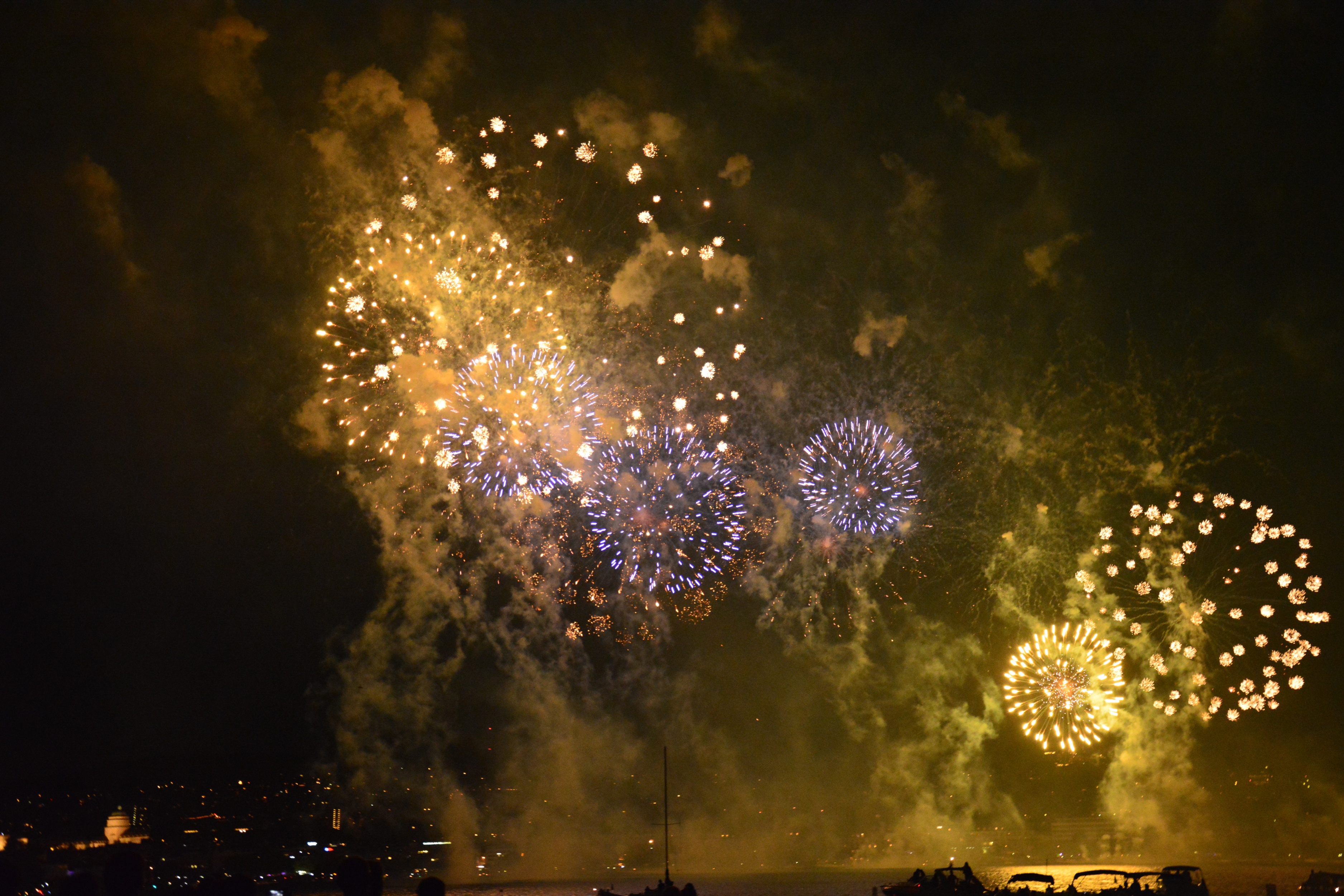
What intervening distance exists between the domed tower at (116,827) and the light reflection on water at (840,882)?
28.0 meters

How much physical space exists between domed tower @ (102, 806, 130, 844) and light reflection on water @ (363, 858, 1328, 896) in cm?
2796

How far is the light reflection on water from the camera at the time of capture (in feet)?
230

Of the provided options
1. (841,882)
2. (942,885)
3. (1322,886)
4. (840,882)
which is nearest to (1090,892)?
(942,885)

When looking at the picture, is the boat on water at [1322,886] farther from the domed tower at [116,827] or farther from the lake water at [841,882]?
the domed tower at [116,827]

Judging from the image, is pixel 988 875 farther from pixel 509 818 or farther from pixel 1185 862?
pixel 509 818

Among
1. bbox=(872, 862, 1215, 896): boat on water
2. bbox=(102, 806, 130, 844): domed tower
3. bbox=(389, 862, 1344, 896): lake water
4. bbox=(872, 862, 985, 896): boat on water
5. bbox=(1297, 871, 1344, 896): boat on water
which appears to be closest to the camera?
bbox=(872, 862, 1215, 896): boat on water

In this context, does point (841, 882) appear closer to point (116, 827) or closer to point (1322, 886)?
point (1322, 886)

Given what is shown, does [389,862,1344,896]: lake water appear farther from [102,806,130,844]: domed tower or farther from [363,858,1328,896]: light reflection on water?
[102,806,130,844]: domed tower

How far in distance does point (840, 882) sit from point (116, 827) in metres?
65.2

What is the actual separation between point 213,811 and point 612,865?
52.7 metres

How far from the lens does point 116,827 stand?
7838 centimetres

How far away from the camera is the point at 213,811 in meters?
127


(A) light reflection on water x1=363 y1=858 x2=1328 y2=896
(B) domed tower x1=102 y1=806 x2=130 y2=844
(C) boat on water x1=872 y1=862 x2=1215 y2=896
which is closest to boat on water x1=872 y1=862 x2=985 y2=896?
(C) boat on water x1=872 y1=862 x2=1215 y2=896

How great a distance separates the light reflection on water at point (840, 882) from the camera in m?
70.2
